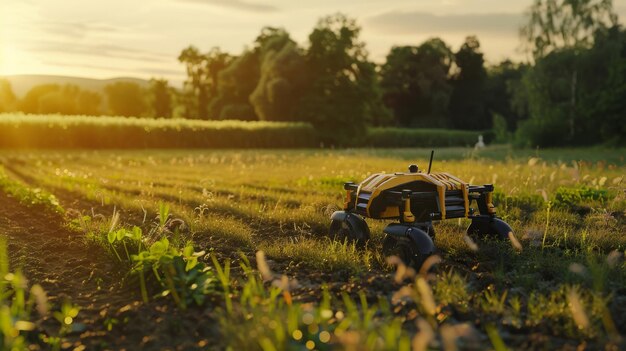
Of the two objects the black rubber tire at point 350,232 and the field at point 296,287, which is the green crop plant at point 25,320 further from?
the black rubber tire at point 350,232

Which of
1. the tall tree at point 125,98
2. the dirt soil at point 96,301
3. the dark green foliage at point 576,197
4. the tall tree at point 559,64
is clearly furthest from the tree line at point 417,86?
the dirt soil at point 96,301

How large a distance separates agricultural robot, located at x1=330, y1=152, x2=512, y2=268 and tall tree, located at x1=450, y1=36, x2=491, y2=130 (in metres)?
72.1

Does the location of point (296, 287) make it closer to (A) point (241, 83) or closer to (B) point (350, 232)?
(B) point (350, 232)


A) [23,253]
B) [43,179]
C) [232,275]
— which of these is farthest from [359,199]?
[43,179]

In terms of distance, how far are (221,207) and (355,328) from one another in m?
6.31

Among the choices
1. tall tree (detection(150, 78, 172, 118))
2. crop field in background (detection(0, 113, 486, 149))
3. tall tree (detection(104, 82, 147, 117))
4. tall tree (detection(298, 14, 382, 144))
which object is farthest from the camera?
tall tree (detection(104, 82, 147, 117))

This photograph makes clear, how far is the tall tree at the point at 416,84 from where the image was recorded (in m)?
73.2

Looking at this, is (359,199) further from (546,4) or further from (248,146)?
(546,4)

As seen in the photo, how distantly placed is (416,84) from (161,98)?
30.4m

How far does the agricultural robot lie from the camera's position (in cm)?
588

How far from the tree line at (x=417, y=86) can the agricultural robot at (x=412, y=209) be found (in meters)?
36.6

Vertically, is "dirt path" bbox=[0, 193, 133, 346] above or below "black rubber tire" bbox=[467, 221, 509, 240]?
below

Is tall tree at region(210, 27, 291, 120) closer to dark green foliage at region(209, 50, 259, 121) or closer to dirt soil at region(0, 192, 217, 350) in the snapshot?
dark green foliage at region(209, 50, 259, 121)

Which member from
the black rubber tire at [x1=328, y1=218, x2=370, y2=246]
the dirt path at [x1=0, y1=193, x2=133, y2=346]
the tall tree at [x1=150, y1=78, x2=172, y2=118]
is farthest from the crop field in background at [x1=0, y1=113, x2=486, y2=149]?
the tall tree at [x1=150, y1=78, x2=172, y2=118]
